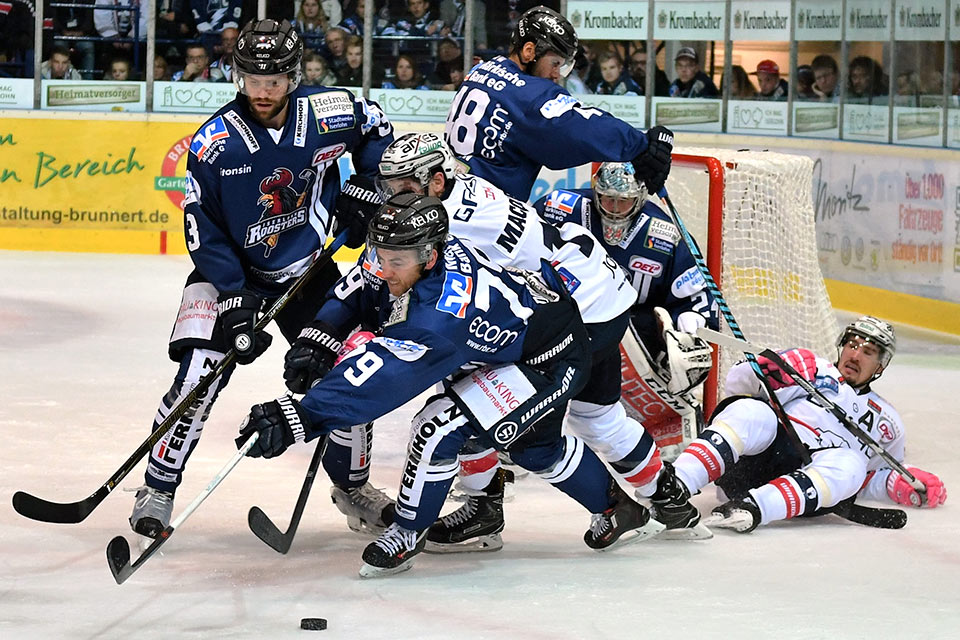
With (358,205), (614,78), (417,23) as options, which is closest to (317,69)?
(417,23)

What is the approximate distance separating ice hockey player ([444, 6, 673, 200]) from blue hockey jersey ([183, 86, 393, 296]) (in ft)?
1.18

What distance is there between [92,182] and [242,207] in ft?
18.9

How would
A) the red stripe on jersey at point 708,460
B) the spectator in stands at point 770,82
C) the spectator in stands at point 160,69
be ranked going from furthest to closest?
1. the spectator in stands at point 160,69
2. the spectator in stands at point 770,82
3. the red stripe on jersey at point 708,460

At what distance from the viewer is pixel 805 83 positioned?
868 cm

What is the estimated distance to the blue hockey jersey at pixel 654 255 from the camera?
4.30 m

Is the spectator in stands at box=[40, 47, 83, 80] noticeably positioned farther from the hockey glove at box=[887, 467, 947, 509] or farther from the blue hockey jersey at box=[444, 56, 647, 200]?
the hockey glove at box=[887, 467, 947, 509]

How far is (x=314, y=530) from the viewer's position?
3600 millimetres

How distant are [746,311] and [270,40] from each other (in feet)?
7.44

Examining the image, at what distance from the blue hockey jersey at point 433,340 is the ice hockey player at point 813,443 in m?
0.83

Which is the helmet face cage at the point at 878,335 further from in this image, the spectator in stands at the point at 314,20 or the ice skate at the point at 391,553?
the spectator in stands at the point at 314,20

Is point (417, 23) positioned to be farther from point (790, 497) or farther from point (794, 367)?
point (790, 497)

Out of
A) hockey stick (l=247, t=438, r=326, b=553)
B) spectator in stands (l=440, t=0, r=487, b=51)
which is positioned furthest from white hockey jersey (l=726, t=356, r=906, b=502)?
spectator in stands (l=440, t=0, r=487, b=51)

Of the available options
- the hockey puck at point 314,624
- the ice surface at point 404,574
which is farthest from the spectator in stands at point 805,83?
the hockey puck at point 314,624

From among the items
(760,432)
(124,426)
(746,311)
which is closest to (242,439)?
(760,432)
